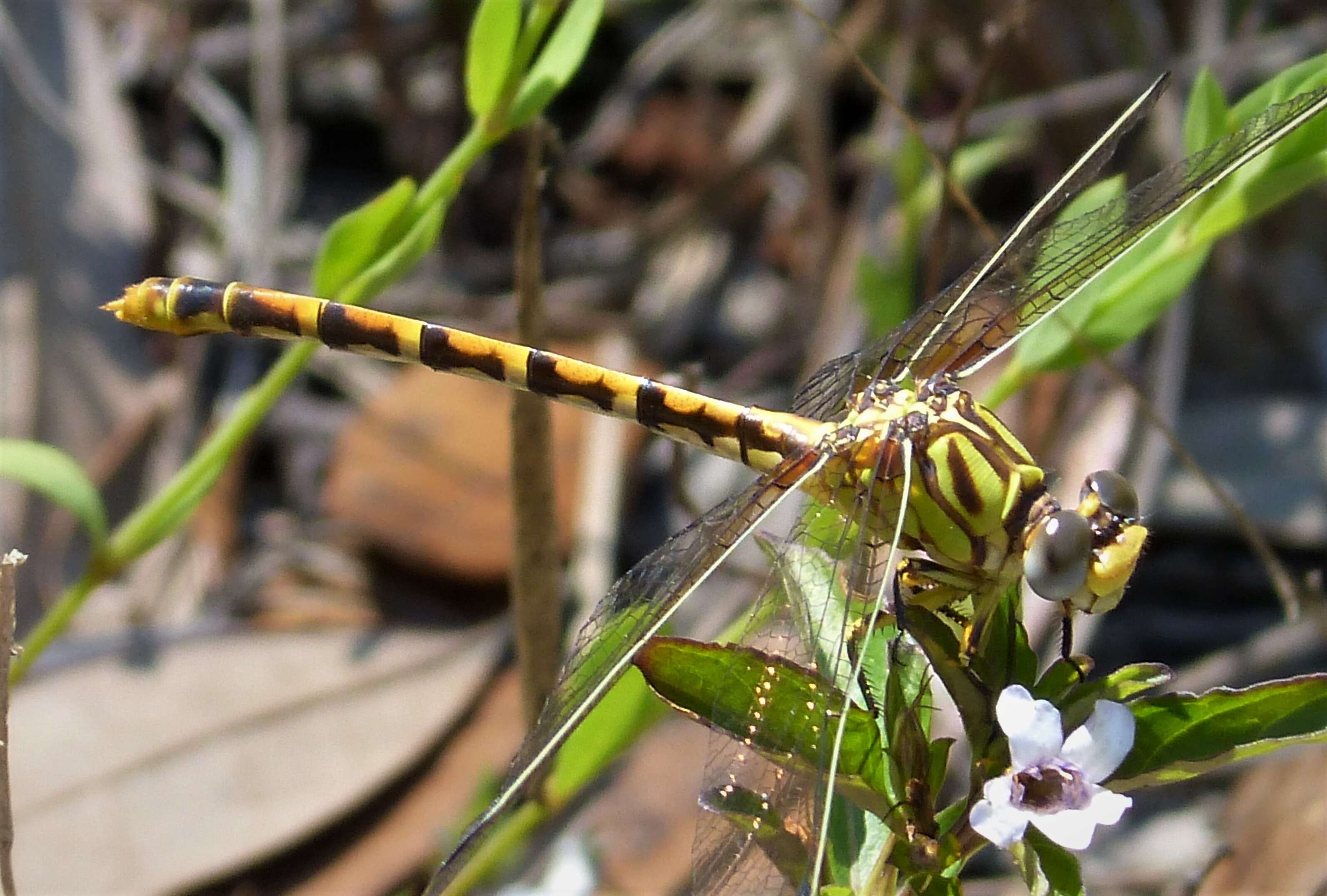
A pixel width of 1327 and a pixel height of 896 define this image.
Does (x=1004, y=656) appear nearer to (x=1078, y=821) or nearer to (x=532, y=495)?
(x=1078, y=821)

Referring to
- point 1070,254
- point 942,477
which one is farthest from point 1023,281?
point 942,477

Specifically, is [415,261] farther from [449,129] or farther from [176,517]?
[449,129]

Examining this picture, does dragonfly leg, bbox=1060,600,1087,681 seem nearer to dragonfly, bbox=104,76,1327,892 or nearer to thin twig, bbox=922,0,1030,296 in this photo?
dragonfly, bbox=104,76,1327,892

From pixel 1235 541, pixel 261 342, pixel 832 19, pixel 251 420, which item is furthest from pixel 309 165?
pixel 1235 541

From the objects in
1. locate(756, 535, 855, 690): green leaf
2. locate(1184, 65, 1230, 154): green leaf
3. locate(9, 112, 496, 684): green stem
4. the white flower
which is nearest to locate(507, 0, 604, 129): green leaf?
locate(9, 112, 496, 684): green stem

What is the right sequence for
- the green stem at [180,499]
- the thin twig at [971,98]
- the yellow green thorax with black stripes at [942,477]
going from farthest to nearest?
the thin twig at [971,98]
the green stem at [180,499]
the yellow green thorax with black stripes at [942,477]

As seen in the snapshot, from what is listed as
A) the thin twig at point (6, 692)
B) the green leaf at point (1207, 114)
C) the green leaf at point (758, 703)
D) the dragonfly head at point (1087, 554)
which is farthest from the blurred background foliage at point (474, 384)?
the thin twig at point (6, 692)

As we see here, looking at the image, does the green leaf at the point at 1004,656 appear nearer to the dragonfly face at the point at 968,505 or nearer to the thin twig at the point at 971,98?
the dragonfly face at the point at 968,505
